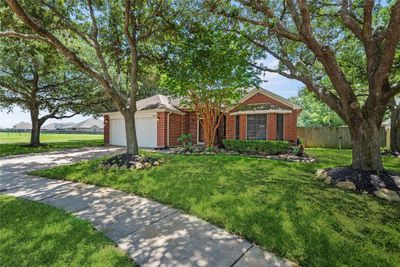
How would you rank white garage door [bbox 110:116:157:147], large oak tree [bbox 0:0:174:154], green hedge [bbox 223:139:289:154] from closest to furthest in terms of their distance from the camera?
large oak tree [bbox 0:0:174:154], green hedge [bbox 223:139:289:154], white garage door [bbox 110:116:157:147]

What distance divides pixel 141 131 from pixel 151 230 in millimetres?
12731

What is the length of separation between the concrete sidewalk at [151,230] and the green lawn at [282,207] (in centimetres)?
25

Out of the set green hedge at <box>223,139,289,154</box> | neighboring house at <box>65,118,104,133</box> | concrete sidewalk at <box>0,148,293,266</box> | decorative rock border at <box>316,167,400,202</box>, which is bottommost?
concrete sidewalk at <box>0,148,293,266</box>

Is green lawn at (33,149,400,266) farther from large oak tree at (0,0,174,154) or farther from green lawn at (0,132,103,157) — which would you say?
green lawn at (0,132,103,157)

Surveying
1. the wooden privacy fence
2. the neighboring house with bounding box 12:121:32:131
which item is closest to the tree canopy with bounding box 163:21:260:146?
the wooden privacy fence

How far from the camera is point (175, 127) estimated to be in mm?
15312

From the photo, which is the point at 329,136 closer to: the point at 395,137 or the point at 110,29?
the point at 395,137

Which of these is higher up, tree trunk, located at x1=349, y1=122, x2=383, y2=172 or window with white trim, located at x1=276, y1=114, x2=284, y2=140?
window with white trim, located at x1=276, y1=114, x2=284, y2=140

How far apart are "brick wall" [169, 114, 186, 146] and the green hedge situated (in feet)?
15.3

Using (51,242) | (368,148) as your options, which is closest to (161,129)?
(368,148)

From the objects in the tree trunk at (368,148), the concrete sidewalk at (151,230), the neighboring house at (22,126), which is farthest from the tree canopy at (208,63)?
the neighboring house at (22,126)

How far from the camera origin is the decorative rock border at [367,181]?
4.62 metres

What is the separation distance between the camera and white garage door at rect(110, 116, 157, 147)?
14570mm

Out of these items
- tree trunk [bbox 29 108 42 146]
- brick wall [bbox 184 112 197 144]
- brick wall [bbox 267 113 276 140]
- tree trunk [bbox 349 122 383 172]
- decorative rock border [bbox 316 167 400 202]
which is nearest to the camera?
decorative rock border [bbox 316 167 400 202]
